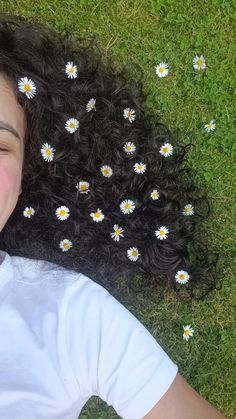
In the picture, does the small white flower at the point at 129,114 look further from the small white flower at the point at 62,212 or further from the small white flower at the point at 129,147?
the small white flower at the point at 62,212

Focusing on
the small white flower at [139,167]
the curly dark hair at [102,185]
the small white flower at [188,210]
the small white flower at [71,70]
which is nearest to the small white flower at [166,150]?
the curly dark hair at [102,185]

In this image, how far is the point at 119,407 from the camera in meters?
1.57

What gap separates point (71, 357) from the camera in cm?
158

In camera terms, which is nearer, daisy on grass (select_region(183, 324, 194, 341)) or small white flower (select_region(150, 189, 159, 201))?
small white flower (select_region(150, 189, 159, 201))

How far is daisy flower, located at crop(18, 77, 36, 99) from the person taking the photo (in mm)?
1626

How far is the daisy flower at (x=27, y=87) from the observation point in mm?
1626

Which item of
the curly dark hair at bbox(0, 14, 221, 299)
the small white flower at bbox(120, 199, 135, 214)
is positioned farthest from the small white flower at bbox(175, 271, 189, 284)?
the small white flower at bbox(120, 199, 135, 214)

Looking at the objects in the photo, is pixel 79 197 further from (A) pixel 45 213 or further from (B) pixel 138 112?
(B) pixel 138 112

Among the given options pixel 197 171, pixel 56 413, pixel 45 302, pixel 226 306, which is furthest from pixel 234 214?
pixel 56 413

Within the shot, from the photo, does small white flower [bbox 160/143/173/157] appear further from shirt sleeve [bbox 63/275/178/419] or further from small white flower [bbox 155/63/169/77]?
shirt sleeve [bbox 63/275/178/419]

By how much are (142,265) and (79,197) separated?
0.40 m

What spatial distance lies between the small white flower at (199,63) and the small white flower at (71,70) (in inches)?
22.4

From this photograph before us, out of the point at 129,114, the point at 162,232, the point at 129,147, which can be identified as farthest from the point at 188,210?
the point at 129,114

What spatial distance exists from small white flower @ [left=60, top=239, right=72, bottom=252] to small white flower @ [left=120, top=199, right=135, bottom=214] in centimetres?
26
